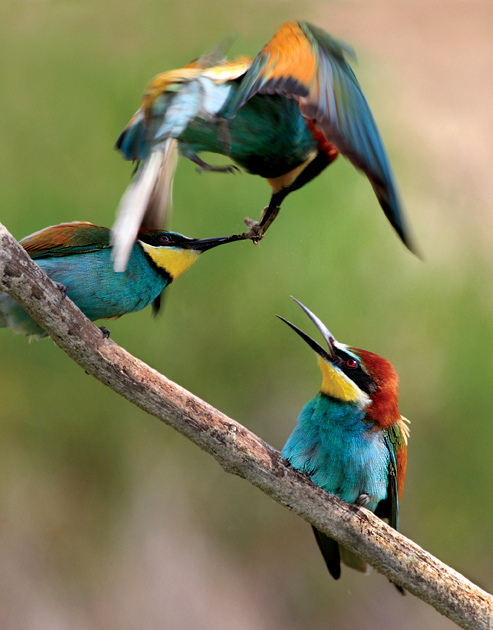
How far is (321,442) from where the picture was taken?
119cm

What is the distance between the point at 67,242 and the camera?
1.17 meters

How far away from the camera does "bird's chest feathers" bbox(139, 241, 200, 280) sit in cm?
115

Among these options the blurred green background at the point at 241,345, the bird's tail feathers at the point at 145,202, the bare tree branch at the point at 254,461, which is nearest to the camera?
the bird's tail feathers at the point at 145,202

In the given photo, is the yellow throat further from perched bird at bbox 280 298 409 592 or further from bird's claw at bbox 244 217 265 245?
bird's claw at bbox 244 217 265 245

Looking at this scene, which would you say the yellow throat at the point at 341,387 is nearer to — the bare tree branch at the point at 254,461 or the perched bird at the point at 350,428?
the perched bird at the point at 350,428

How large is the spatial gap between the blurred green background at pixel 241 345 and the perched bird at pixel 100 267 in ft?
1.91

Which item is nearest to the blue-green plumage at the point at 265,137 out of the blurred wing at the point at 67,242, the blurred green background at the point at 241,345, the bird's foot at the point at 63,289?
the blurred wing at the point at 67,242

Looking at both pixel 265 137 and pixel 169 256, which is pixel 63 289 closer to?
pixel 169 256

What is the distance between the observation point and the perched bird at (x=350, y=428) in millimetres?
1155

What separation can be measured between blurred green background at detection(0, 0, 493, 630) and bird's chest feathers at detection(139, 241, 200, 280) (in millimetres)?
638

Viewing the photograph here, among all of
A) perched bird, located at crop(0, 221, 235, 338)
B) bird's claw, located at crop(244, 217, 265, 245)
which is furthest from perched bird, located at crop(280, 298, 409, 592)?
perched bird, located at crop(0, 221, 235, 338)

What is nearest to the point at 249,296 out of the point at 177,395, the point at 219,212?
the point at 219,212

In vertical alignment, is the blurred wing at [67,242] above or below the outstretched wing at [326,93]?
below

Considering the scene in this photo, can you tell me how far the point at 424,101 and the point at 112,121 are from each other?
1023mm
